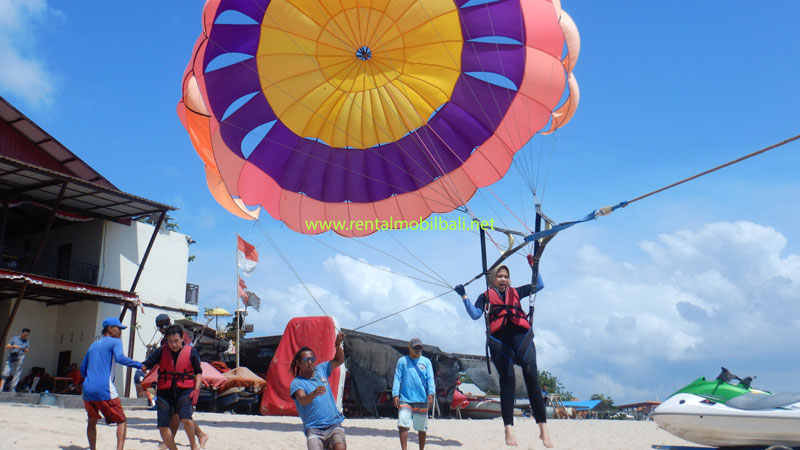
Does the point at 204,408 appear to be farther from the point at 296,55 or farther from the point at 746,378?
the point at 746,378

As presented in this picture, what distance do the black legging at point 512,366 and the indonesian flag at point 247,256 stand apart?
411 inches

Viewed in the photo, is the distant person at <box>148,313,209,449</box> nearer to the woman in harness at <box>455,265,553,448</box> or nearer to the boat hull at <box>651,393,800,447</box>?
the woman in harness at <box>455,265,553,448</box>

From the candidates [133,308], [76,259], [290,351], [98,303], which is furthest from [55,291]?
[290,351]

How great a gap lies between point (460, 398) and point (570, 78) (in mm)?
9345

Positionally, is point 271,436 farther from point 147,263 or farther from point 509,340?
point 147,263

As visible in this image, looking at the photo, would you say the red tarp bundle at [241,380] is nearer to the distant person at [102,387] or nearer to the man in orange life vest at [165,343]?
the man in orange life vest at [165,343]

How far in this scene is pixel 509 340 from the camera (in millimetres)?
6613

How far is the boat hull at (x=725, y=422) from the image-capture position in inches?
228

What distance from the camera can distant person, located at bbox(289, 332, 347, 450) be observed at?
4.30 m

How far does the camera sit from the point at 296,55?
8719 mm

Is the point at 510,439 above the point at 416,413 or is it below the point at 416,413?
below

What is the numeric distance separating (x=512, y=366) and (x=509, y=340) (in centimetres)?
28

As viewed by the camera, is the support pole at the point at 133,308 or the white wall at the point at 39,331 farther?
the white wall at the point at 39,331

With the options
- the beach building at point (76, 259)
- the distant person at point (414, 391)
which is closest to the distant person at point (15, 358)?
the beach building at point (76, 259)
